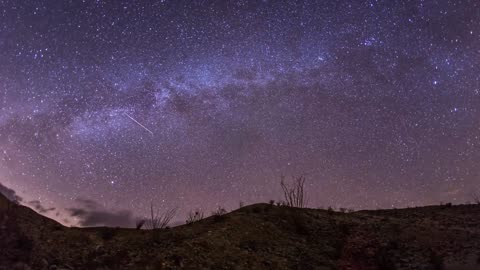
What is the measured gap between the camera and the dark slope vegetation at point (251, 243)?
18.8m

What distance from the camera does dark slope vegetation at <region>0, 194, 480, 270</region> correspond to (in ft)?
61.5

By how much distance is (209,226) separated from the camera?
23578 millimetres

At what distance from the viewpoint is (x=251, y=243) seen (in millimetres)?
21891

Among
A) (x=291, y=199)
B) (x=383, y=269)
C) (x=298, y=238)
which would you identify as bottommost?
(x=383, y=269)

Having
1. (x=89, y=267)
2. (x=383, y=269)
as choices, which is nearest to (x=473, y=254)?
(x=383, y=269)

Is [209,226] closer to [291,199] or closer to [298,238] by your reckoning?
[298,238]

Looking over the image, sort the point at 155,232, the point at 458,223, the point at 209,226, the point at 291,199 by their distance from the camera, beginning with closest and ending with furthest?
1. the point at 155,232
2. the point at 209,226
3. the point at 458,223
4. the point at 291,199

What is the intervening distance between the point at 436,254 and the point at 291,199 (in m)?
11.9

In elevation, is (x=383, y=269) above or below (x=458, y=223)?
below

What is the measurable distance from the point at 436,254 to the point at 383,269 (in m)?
3.13

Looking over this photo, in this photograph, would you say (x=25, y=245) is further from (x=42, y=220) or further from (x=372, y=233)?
(x=372, y=233)

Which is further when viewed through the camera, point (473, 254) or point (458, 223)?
point (458, 223)

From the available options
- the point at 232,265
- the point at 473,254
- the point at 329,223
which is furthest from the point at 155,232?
the point at 473,254

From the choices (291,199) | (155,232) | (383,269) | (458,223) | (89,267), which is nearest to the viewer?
(89,267)
